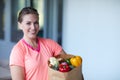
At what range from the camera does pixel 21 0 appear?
5.61m

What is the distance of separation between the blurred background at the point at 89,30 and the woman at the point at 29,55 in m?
1.39

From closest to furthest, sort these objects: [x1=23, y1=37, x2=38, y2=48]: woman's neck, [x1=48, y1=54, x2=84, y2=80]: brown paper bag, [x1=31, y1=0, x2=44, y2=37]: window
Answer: [x1=48, y1=54, x2=84, y2=80]: brown paper bag → [x1=23, y1=37, x2=38, y2=48]: woman's neck → [x1=31, y1=0, x2=44, y2=37]: window

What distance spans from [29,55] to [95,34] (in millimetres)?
2415

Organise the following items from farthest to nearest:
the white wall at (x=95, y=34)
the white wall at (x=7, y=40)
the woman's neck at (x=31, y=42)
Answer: the white wall at (x=7, y=40) → the white wall at (x=95, y=34) → the woman's neck at (x=31, y=42)

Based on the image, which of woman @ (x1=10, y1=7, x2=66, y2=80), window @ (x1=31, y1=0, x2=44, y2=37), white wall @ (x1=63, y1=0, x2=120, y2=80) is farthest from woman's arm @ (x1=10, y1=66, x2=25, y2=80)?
window @ (x1=31, y1=0, x2=44, y2=37)

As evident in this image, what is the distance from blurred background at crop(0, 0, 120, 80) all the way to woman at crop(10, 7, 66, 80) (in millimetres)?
1388

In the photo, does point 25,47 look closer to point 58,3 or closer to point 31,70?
point 31,70

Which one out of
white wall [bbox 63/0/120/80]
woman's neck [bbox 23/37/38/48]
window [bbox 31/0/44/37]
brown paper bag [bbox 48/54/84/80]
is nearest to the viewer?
brown paper bag [bbox 48/54/84/80]

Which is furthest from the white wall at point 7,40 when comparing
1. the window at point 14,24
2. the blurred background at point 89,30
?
the blurred background at point 89,30

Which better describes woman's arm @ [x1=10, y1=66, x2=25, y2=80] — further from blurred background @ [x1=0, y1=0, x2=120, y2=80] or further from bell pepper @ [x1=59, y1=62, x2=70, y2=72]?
blurred background @ [x1=0, y1=0, x2=120, y2=80]

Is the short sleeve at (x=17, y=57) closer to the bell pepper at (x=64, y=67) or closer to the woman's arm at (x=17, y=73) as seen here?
the woman's arm at (x=17, y=73)

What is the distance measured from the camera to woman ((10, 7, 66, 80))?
5.28ft

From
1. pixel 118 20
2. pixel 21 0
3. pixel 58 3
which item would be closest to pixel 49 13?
pixel 58 3

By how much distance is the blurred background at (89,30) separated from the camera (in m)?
3.72
